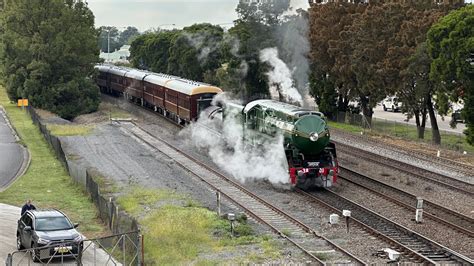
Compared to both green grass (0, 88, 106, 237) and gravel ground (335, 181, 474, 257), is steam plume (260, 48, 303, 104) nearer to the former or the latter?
gravel ground (335, 181, 474, 257)

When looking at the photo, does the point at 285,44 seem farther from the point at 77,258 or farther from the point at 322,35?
the point at 77,258

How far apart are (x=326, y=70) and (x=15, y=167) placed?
31960mm

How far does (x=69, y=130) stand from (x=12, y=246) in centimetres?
3048

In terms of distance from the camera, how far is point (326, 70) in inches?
2398

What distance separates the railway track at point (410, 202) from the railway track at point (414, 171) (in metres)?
2.89

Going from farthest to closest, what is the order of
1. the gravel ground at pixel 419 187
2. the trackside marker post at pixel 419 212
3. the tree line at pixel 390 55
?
1. the tree line at pixel 390 55
2. the gravel ground at pixel 419 187
3. the trackside marker post at pixel 419 212

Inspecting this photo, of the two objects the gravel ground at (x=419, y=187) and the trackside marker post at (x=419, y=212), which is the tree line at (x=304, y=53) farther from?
the trackside marker post at (x=419, y=212)

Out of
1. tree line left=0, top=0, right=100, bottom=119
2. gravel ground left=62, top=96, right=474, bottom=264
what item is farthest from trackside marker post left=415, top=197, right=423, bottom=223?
tree line left=0, top=0, right=100, bottom=119

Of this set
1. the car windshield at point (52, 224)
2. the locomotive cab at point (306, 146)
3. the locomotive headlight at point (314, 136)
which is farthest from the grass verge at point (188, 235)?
the locomotive headlight at point (314, 136)

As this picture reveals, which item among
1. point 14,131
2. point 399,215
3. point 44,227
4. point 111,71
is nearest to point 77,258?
point 44,227

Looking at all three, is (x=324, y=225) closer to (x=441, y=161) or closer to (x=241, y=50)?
(x=441, y=161)

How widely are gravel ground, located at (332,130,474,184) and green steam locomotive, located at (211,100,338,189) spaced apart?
7.84 metres

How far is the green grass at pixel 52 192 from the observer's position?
26234 mm

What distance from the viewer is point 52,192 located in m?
31.0
